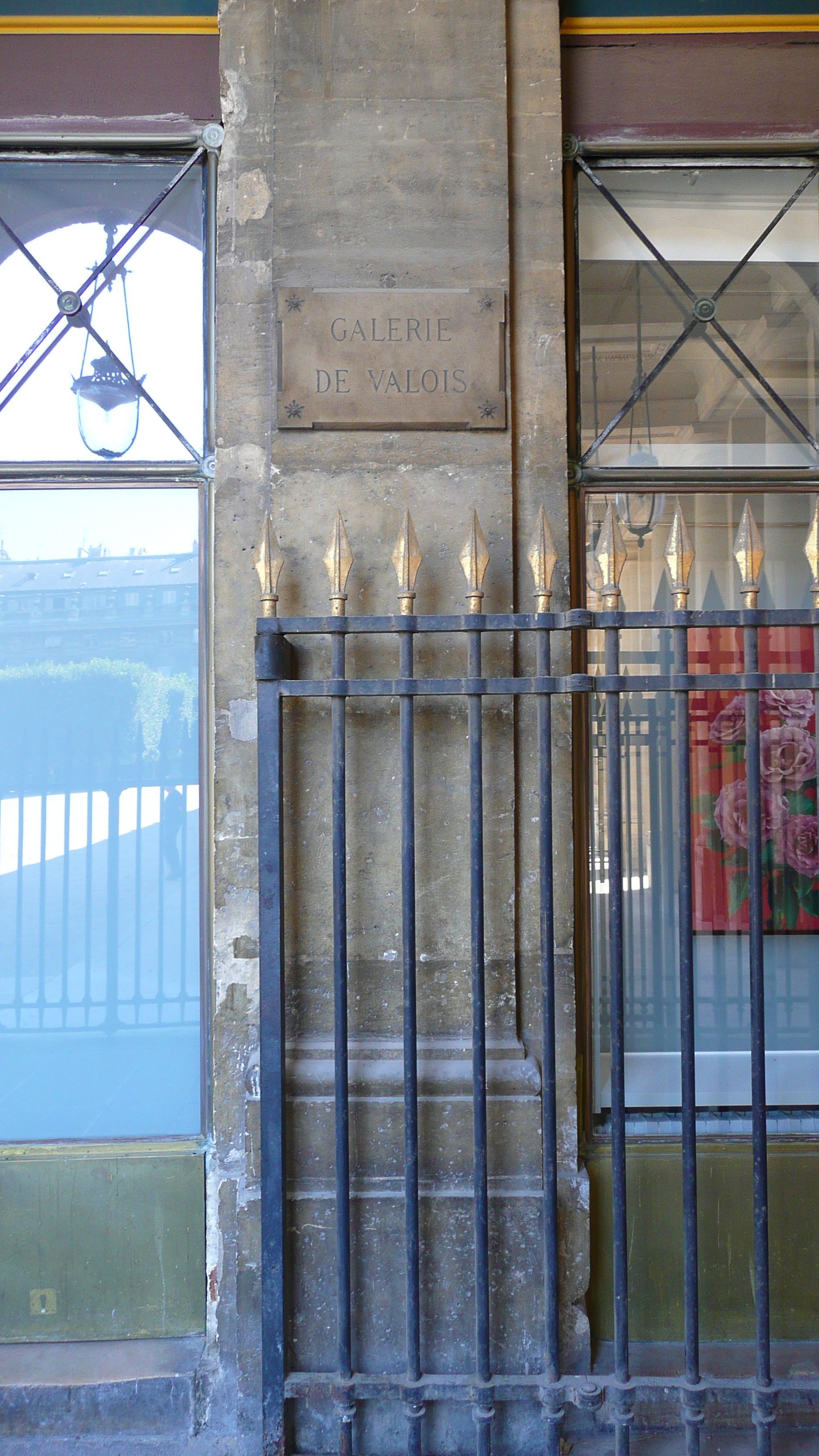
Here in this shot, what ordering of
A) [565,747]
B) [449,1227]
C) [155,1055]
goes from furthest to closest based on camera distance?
[155,1055] < [565,747] < [449,1227]

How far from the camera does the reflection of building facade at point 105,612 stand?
9.55ft

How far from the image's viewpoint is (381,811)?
8.29 feet

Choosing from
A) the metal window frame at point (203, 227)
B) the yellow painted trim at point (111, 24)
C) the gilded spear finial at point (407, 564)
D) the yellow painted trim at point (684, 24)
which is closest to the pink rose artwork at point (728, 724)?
the gilded spear finial at point (407, 564)

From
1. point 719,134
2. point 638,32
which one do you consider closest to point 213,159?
point 638,32

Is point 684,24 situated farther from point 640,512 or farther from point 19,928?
point 19,928

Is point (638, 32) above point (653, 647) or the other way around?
above

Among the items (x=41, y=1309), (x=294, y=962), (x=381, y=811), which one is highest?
(x=381, y=811)

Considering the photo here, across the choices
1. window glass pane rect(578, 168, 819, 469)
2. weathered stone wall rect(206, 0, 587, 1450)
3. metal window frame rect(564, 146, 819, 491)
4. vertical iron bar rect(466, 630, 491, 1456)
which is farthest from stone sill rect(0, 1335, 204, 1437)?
window glass pane rect(578, 168, 819, 469)

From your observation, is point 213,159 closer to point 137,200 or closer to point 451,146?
point 137,200

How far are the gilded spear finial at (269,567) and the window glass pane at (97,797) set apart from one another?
69 centimetres

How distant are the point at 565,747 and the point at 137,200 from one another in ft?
7.72

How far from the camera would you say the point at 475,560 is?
2268 millimetres

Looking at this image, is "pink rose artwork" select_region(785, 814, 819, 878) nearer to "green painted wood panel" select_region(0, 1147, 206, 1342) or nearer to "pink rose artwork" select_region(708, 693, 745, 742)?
"pink rose artwork" select_region(708, 693, 745, 742)

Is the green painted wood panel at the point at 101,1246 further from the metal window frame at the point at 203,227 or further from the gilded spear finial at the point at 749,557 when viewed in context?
the gilded spear finial at the point at 749,557
